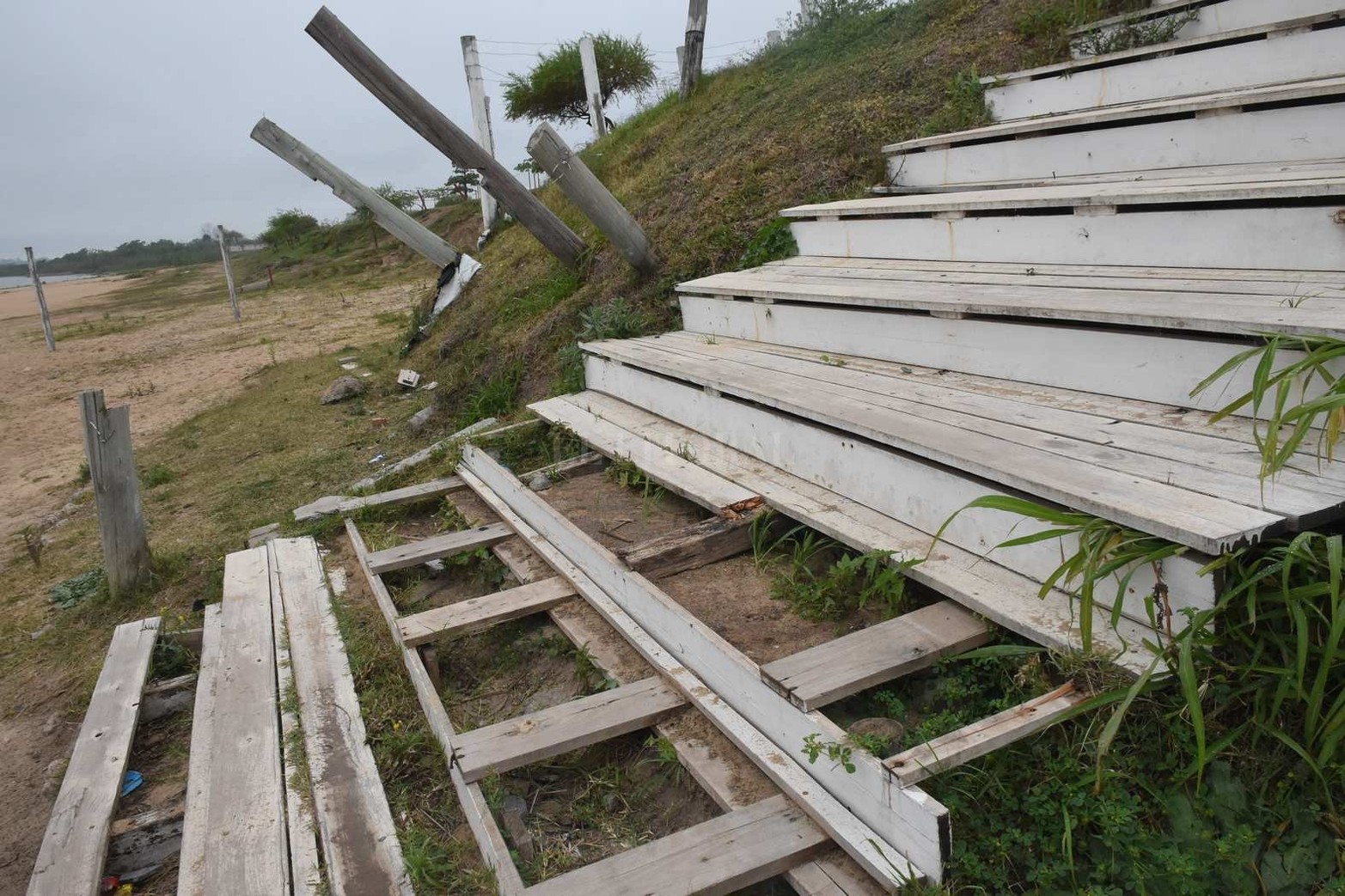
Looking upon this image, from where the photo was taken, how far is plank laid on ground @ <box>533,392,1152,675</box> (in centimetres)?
187

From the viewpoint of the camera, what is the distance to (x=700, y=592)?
107 inches

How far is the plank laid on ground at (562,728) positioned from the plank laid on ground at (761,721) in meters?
0.09

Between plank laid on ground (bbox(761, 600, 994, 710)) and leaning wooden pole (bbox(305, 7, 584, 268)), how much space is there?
4452 mm

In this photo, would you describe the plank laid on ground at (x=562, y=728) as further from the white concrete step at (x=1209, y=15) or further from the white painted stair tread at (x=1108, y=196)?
the white concrete step at (x=1209, y=15)

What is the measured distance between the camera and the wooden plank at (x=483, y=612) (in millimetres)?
3023

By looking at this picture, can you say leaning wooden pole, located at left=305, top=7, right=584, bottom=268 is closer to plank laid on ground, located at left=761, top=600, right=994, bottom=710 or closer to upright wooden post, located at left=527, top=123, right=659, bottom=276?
upright wooden post, located at left=527, top=123, right=659, bottom=276

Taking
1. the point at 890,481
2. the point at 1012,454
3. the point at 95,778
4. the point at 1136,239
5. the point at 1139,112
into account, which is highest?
the point at 1139,112

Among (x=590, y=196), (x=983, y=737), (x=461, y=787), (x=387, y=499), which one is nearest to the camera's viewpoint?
(x=983, y=737)

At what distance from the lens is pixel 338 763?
2.50 metres

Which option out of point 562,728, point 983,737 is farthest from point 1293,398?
point 562,728

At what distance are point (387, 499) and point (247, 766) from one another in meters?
2.08

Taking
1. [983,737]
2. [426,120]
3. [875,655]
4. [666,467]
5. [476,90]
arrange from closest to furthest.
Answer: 1. [983,737]
2. [875,655]
3. [666,467]
4. [426,120]
5. [476,90]

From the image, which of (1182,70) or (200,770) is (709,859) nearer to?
(200,770)

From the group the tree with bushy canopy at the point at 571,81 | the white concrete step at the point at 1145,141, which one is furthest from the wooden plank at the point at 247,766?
the tree with bushy canopy at the point at 571,81
